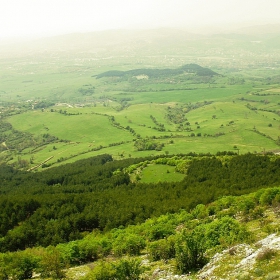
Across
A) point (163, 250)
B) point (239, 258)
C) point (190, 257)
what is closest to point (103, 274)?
point (190, 257)

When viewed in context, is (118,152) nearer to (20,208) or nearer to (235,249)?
(20,208)

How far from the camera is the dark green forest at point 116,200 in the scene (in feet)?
207

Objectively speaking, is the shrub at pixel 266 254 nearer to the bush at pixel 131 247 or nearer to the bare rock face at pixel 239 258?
the bare rock face at pixel 239 258

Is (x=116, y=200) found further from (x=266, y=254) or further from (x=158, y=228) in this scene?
(x=266, y=254)

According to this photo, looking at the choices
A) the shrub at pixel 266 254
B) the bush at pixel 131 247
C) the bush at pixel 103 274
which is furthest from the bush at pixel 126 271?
the bush at pixel 131 247

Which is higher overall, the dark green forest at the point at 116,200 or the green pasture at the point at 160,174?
the dark green forest at the point at 116,200

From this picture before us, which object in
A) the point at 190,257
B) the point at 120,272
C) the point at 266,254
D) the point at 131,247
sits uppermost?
the point at 266,254

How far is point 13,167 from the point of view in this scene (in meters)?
179

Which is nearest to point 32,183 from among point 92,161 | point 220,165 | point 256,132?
point 92,161

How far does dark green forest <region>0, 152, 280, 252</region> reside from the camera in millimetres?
63031

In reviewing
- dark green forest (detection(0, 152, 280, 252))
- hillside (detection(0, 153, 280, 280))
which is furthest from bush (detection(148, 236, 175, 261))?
dark green forest (detection(0, 152, 280, 252))

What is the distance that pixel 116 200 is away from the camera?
80125 millimetres

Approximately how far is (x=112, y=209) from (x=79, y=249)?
28.7 meters

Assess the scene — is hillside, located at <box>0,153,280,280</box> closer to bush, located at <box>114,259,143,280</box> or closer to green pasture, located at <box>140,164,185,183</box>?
bush, located at <box>114,259,143,280</box>
